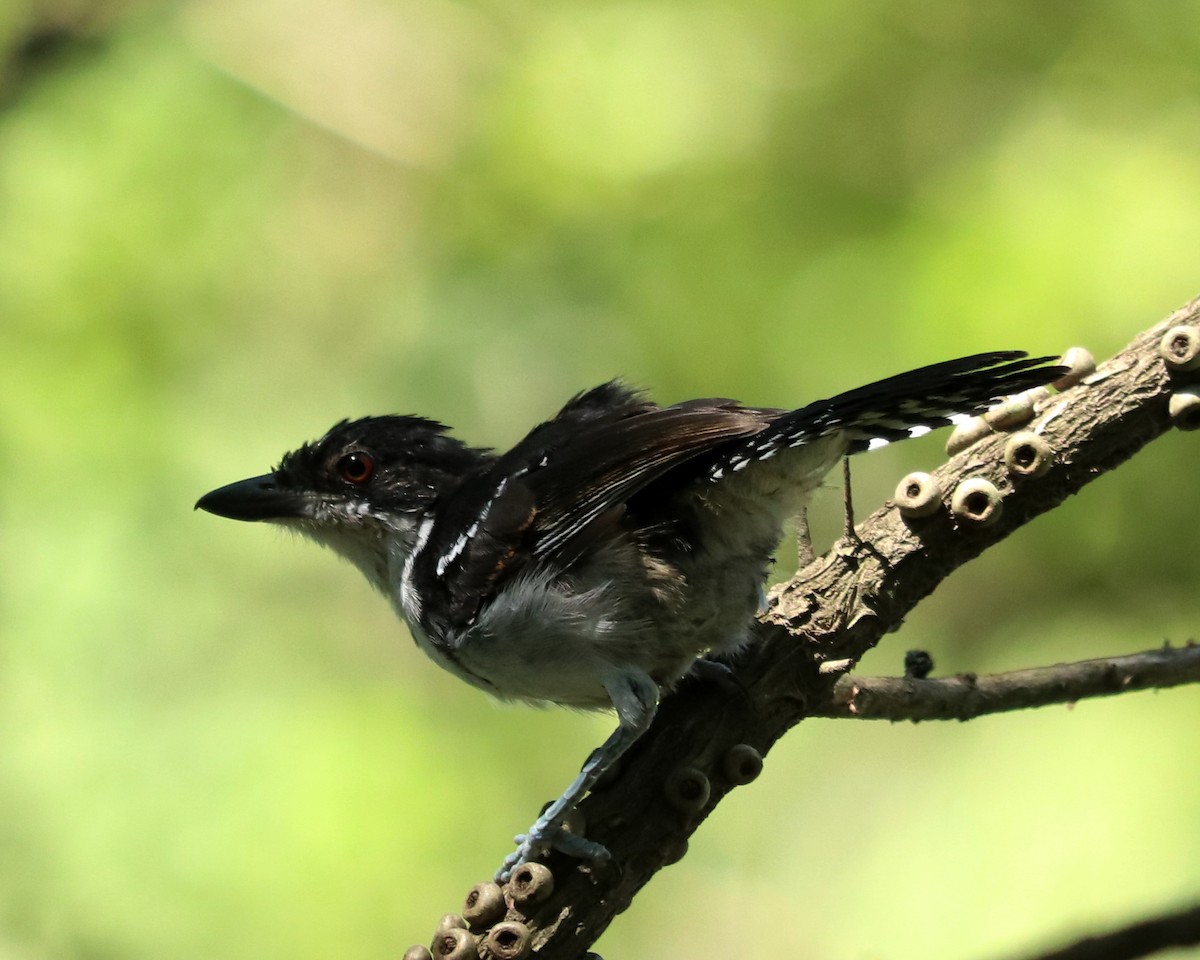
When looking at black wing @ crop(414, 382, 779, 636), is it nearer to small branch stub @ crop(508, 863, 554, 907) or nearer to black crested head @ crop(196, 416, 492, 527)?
black crested head @ crop(196, 416, 492, 527)

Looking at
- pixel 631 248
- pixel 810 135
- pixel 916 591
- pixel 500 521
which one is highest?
pixel 810 135

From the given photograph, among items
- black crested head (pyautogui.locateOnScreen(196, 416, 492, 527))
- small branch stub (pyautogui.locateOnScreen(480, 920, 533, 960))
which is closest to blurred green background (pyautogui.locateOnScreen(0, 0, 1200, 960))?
black crested head (pyautogui.locateOnScreen(196, 416, 492, 527))

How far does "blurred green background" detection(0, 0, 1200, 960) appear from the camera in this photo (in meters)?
4.94

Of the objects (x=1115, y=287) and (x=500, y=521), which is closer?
(x=500, y=521)

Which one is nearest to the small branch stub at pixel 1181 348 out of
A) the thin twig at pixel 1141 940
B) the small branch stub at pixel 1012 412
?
the small branch stub at pixel 1012 412

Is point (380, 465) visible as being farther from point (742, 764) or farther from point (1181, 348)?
point (1181, 348)

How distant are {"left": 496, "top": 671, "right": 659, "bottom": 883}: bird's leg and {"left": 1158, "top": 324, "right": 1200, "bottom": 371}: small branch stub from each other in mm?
1432

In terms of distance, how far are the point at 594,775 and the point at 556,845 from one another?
22 centimetres

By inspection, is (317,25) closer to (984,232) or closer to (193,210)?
(193,210)

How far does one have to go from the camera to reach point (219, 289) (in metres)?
6.66

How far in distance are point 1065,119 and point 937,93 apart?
62 centimetres

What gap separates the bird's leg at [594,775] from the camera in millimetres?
2775

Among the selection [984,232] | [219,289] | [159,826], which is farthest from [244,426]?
[984,232]

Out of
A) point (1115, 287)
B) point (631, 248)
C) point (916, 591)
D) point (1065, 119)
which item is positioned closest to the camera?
point (916, 591)
